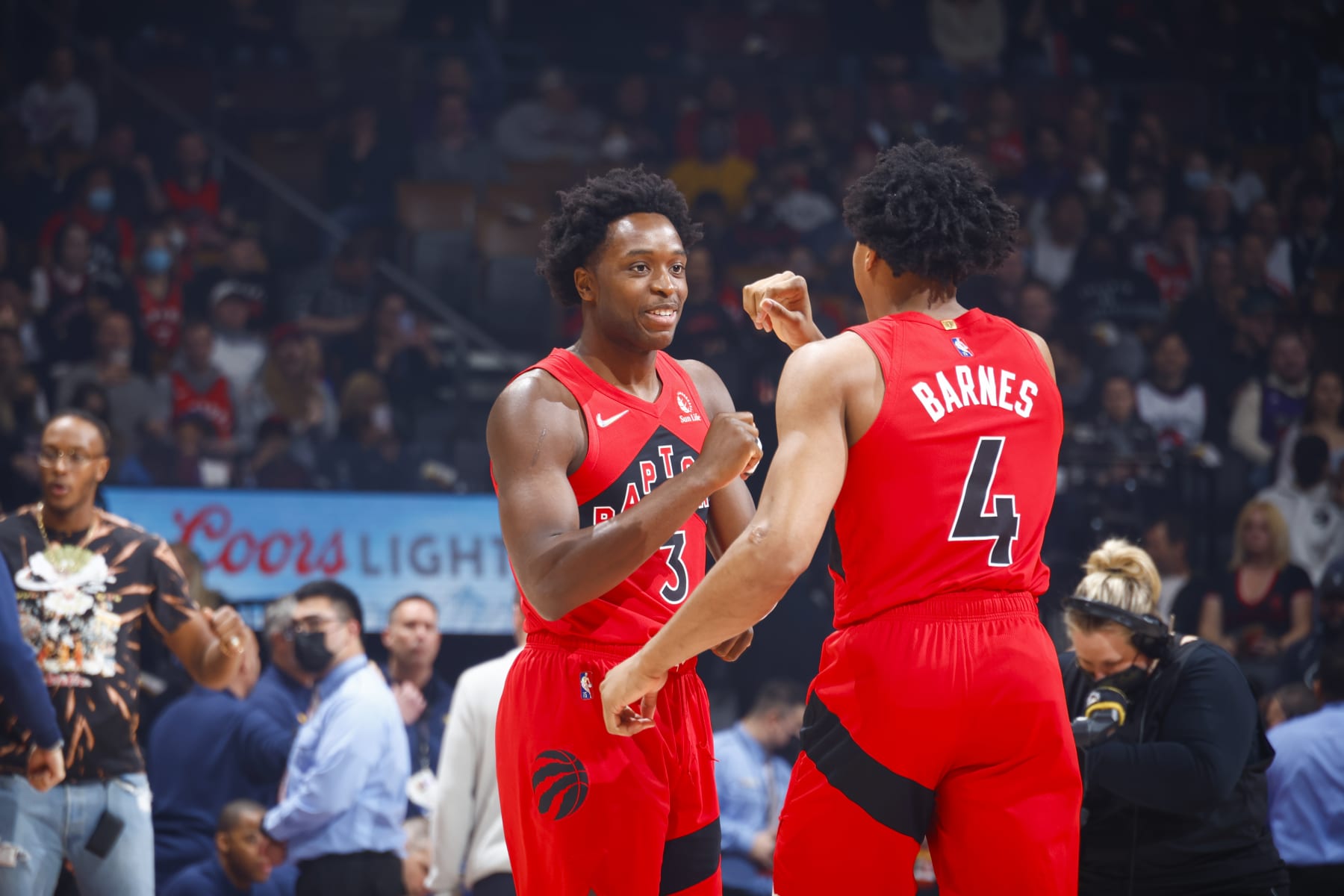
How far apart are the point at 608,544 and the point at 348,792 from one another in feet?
9.78

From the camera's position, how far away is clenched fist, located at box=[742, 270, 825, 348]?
3281 mm

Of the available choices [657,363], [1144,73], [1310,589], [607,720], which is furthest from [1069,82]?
[607,720]

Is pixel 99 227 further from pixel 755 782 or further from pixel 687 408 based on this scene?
pixel 687 408

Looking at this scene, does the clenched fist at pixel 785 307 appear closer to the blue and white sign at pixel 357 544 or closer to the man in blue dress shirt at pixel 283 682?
the man in blue dress shirt at pixel 283 682

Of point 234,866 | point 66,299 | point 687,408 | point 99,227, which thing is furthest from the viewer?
point 99,227

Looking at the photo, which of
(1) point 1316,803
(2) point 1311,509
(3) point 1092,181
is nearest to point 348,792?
(1) point 1316,803

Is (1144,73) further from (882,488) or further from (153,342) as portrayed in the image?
(882,488)

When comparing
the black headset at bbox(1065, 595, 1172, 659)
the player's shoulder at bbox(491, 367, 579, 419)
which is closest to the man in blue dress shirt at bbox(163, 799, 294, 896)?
the player's shoulder at bbox(491, 367, 579, 419)

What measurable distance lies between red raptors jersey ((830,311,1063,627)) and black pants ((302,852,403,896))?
11.2ft

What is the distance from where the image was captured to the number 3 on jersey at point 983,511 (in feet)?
9.20

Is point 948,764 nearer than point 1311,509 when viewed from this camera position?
Yes

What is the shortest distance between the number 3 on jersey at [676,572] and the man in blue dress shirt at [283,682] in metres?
3.61

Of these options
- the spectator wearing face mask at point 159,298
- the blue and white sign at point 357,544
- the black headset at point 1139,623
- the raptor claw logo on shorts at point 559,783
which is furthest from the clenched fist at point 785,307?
the spectator wearing face mask at point 159,298

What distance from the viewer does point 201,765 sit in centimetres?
615
